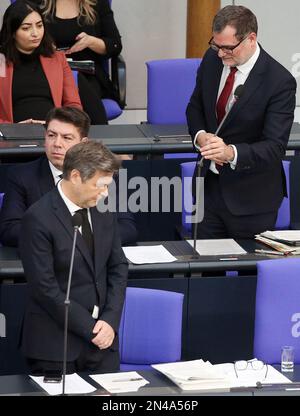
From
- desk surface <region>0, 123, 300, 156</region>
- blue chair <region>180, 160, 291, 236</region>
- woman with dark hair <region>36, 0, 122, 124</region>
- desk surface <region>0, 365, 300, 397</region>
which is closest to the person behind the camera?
desk surface <region>0, 365, 300, 397</region>

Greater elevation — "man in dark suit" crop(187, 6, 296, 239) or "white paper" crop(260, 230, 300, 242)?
"man in dark suit" crop(187, 6, 296, 239)

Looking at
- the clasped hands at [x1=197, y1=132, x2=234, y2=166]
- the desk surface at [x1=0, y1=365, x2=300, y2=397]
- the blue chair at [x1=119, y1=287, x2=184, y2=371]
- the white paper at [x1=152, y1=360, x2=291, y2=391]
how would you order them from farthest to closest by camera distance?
the clasped hands at [x1=197, y1=132, x2=234, y2=166] → the blue chair at [x1=119, y1=287, x2=184, y2=371] → the white paper at [x1=152, y1=360, x2=291, y2=391] → the desk surface at [x1=0, y1=365, x2=300, y2=397]

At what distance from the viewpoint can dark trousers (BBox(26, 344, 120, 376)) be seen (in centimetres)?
467

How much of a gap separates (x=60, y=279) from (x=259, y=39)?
5.21 meters

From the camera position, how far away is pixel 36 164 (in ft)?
18.8

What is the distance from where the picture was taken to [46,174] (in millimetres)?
5699

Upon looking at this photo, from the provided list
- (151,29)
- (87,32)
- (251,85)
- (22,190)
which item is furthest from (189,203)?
(151,29)

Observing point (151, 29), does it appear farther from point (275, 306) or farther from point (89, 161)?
point (89, 161)

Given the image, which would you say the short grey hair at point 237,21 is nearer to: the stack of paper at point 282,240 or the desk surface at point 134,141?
the stack of paper at point 282,240

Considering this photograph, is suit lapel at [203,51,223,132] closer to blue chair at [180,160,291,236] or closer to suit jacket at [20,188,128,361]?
blue chair at [180,160,291,236]

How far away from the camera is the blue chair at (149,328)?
5027mm

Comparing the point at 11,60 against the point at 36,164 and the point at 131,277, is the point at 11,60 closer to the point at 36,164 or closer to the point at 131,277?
the point at 36,164

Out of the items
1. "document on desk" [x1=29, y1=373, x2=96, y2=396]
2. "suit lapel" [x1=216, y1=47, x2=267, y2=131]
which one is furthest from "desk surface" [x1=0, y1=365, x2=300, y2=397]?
"suit lapel" [x1=216, y1=47, x2=267, y2=131]

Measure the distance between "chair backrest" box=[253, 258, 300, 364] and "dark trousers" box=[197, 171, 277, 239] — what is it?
2.50ft
